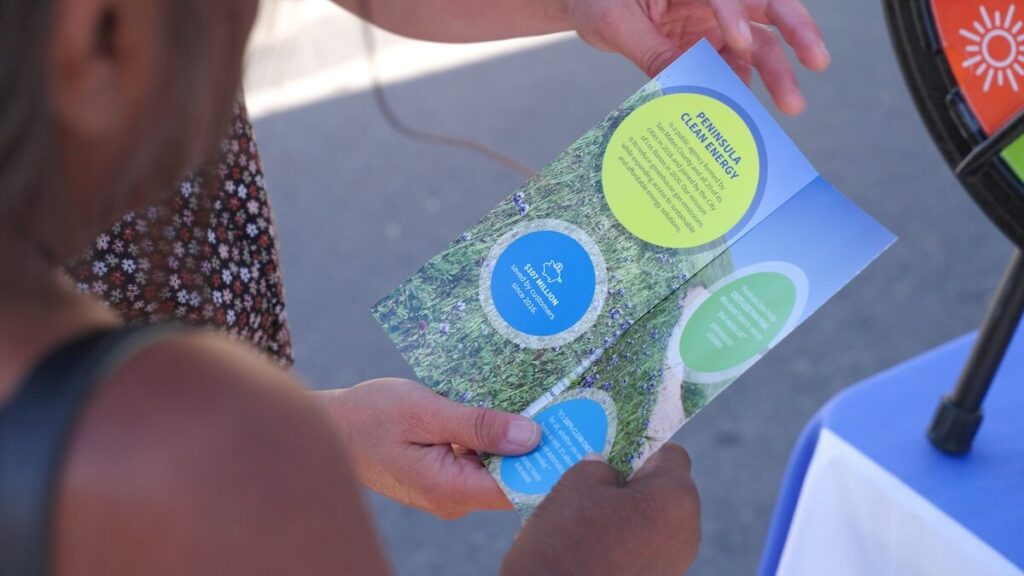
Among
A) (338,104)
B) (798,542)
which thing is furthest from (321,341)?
(798,542)

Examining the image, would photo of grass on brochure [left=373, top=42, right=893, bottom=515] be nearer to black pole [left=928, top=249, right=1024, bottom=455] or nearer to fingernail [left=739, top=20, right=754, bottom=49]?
fingernail [left=739, top=20, right=754, bottom=49]

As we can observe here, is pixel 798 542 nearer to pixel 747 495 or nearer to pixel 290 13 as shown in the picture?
pixel 290 13

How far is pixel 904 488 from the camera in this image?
867 millimetres

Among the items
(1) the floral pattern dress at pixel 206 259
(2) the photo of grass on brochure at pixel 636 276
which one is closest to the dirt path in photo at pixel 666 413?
(2) the photo of grass on brochure at pixel 636 276

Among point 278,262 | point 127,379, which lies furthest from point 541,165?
point 127,379

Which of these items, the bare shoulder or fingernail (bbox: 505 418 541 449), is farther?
fingernail (bbox: 505 418 541 449)

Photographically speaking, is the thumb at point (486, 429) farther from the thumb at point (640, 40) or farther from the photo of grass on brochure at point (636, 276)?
the thumb at point (640, 40)

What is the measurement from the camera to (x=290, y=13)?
0.57 meters

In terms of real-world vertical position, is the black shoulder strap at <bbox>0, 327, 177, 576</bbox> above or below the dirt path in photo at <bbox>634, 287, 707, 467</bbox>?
above

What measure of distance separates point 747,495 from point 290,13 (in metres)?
1.58

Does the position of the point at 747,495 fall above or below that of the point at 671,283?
below

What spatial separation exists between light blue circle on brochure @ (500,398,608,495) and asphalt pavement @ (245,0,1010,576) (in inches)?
47.2

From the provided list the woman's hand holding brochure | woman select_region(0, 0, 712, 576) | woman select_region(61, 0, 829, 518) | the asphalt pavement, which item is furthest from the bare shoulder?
the asphalt pavement

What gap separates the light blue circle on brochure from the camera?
741 millimetres
